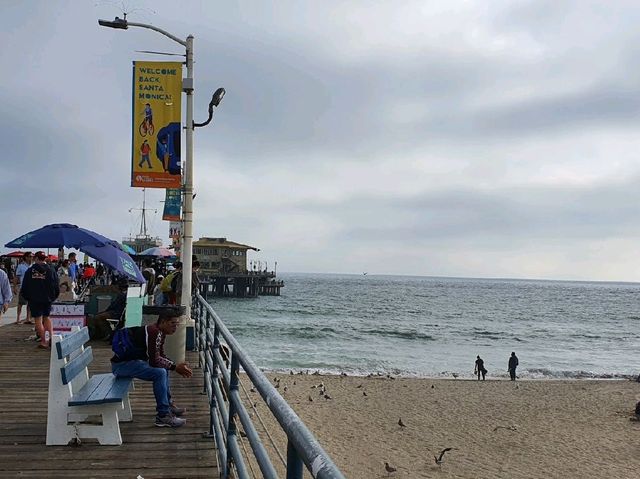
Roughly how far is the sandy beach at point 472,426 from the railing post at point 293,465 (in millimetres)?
7219

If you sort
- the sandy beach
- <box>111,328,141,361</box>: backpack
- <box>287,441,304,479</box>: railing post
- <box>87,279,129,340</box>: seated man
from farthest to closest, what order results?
the sandy beach → <box>87,279,129,340</box>: seated man → <box>111,328,141,361</box>: backpack → <box>287,441,304,479</box>: railing post

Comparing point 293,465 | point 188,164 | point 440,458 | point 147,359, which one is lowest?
point 440,458

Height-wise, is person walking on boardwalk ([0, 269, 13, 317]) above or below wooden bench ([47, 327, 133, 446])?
above

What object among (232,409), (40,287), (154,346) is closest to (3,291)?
(40,287)

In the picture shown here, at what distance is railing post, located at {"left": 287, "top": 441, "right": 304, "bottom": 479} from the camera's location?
5.28 ft

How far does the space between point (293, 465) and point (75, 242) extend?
29.1ft

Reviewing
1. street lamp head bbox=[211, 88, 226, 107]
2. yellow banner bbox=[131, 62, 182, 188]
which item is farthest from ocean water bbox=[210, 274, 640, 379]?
street lamp head bbox=[211, 88, 226, 107]

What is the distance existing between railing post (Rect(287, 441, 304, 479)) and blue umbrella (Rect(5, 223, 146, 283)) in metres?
8.66

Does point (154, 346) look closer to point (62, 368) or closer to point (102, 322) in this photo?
point (62, 368)

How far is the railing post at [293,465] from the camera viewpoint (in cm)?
161

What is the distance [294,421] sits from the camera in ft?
5.63

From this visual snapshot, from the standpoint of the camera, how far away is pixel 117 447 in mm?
4477

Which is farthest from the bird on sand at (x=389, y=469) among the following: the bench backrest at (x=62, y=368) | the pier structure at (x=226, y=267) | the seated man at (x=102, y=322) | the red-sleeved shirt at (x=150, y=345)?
the pier structure at (x=226, y=267)

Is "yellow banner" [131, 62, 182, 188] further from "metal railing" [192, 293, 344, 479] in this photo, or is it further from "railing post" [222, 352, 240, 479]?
"railing post" [222, 352, 240, 479]
